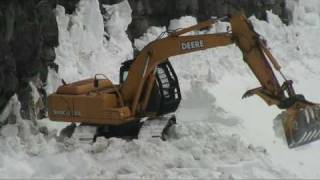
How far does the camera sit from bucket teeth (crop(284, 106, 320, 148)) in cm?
864

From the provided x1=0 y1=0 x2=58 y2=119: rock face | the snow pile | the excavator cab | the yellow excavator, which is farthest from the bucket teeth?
the snow pile

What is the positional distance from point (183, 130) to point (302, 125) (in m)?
1.92

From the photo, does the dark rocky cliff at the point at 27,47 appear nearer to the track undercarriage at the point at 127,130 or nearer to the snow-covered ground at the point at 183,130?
the snow-covered ground at the point at 183,130

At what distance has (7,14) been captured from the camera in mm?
10000

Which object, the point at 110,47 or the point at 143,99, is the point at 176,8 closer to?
the point at 110,47

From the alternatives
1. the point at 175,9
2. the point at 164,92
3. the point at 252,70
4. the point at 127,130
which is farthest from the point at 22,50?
the point at 175,9

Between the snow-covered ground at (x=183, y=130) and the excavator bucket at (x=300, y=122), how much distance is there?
39 centimetres

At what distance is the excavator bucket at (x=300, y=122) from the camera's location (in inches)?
340

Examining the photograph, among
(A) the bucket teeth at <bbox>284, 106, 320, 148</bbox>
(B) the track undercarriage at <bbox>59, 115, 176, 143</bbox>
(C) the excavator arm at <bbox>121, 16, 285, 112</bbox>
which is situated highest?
(C) the excavator arm at <bbox>121, 16, 285, 112</bbox>

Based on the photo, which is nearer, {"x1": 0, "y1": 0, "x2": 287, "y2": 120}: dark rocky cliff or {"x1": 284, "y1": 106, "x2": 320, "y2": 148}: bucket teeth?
{"x1": 284, "y1": 106, "x2": 320, "y2": 148}: bucket teeth

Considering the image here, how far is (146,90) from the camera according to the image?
1027 centimetres

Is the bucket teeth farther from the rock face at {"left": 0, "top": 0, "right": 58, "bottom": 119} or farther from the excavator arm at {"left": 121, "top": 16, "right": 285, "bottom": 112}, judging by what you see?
the rock face at {"left": 0, "top": 0, "right": 58, "bottom": 119}

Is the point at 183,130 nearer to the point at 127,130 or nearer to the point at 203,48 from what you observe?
the point at 127,130

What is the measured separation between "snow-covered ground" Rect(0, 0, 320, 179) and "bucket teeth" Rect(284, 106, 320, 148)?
0.38 meters
